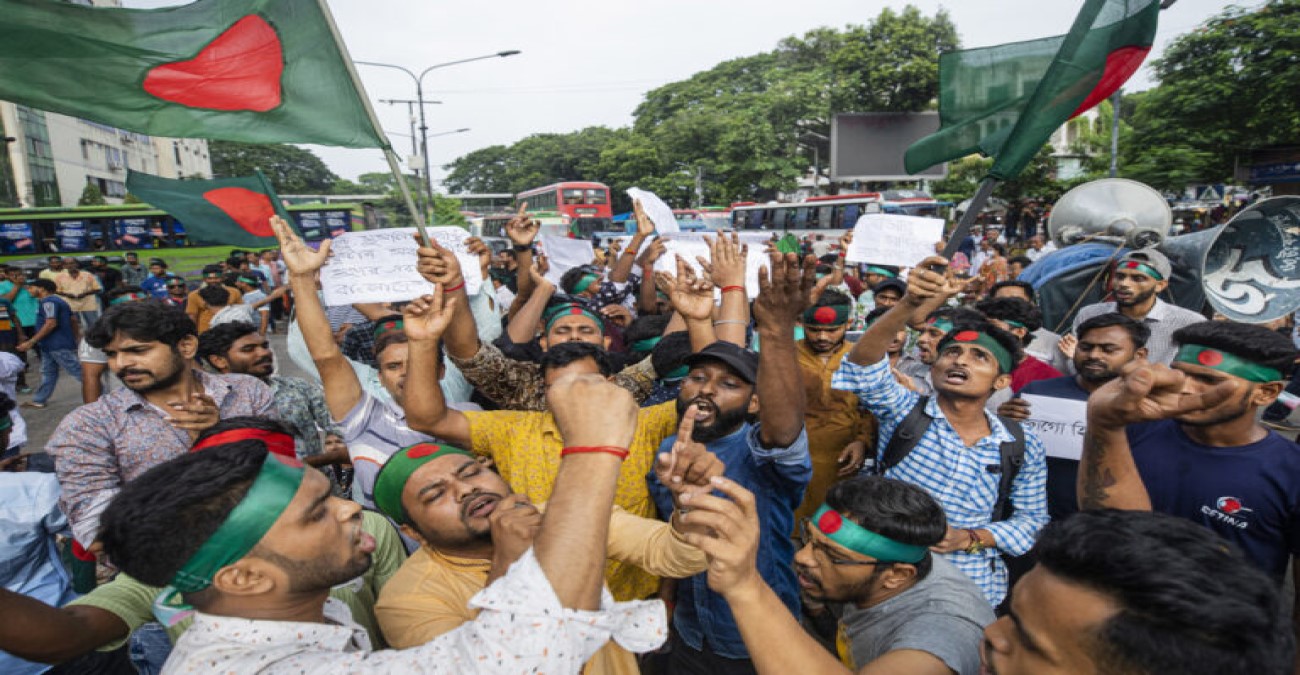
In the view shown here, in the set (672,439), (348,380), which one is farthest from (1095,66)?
(348,380)

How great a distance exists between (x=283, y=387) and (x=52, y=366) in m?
6.95

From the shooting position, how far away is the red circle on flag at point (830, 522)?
5.57 feet

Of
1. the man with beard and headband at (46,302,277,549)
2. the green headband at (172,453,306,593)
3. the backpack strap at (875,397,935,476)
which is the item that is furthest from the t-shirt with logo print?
the man with beard and headband at (46,302,277,549)

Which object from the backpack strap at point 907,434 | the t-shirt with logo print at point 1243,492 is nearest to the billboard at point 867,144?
the backpack strap at point 907,434

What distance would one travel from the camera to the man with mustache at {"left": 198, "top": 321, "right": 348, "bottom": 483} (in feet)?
9.65

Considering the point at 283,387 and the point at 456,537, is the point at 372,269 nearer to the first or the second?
the point at 283,387

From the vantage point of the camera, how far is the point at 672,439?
223cm

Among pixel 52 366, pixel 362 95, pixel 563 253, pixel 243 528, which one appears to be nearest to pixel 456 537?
pixel 243 528

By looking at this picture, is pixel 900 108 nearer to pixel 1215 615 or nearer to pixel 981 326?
pixel 981 326

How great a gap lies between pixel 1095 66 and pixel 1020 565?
221cm

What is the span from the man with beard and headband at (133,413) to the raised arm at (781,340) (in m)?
2.11

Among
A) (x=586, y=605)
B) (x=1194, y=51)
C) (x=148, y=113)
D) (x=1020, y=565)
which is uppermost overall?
(x=1194, y=51)

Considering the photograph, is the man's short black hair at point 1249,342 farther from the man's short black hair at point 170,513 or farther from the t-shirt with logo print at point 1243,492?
the man's short black hair at point 170,513

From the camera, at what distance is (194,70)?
7.97 ft
